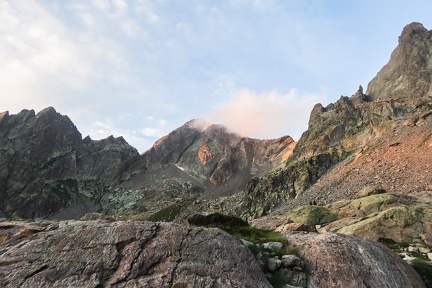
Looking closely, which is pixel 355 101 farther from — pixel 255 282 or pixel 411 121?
pixel 255 282

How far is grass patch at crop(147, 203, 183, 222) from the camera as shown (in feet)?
502

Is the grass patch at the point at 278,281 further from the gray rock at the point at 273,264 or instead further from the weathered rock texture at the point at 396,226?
the weathered rock texture at the point at 396,226

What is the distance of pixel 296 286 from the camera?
15477mm

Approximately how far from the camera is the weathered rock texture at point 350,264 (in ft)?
50.7

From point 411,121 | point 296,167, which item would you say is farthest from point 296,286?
point 296,167

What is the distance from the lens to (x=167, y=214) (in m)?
159

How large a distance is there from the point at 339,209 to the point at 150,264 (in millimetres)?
38371

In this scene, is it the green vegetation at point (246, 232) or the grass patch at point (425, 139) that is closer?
the green vegetation at point (246, 232)

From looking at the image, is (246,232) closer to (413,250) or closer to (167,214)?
(413,250)

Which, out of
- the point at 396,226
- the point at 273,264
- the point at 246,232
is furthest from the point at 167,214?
the point at 273,264

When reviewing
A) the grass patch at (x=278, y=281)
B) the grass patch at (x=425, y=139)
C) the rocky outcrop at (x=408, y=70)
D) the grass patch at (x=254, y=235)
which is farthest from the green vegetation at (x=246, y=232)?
the rocky outcrop at (x=408, y=70)

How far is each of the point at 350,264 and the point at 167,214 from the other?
148765 mm

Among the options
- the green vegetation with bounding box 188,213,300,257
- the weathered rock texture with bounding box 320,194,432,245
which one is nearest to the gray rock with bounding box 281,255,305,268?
the green vegetation with bounding box 188,213,300,257

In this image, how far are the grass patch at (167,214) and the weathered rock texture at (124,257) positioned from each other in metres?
139
